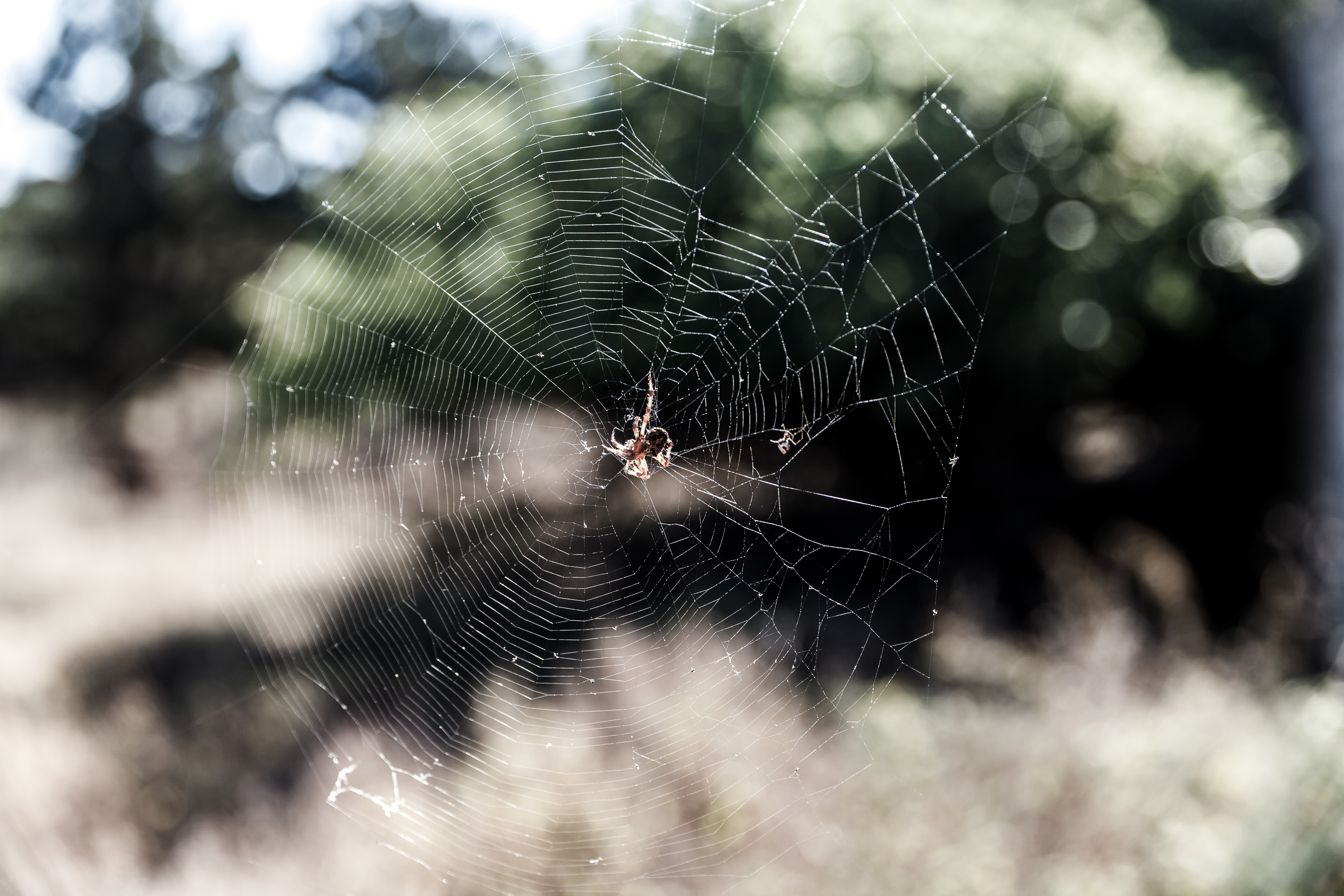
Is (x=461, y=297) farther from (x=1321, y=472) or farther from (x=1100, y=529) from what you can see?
(x=1321, y=472)

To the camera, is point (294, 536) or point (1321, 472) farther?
point (1321, 472)

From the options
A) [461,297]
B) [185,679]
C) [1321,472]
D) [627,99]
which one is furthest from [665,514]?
[1321,472]

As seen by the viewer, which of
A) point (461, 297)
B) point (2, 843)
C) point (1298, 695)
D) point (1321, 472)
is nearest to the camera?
point (2, 843)

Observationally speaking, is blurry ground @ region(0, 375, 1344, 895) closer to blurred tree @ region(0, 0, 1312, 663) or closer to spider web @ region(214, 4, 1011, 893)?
spider web @ region(214, 4, 1011, 893)

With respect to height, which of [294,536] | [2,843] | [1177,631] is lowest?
[294,536]

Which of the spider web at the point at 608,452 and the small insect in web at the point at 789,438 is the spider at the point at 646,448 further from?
the small insect in web at the point at 789,438

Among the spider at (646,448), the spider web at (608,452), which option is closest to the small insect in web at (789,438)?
the spider web at (608,452)

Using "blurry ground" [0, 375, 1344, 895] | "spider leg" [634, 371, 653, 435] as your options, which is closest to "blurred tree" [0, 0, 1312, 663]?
"spider leg" [634, 371, 653, 435]
